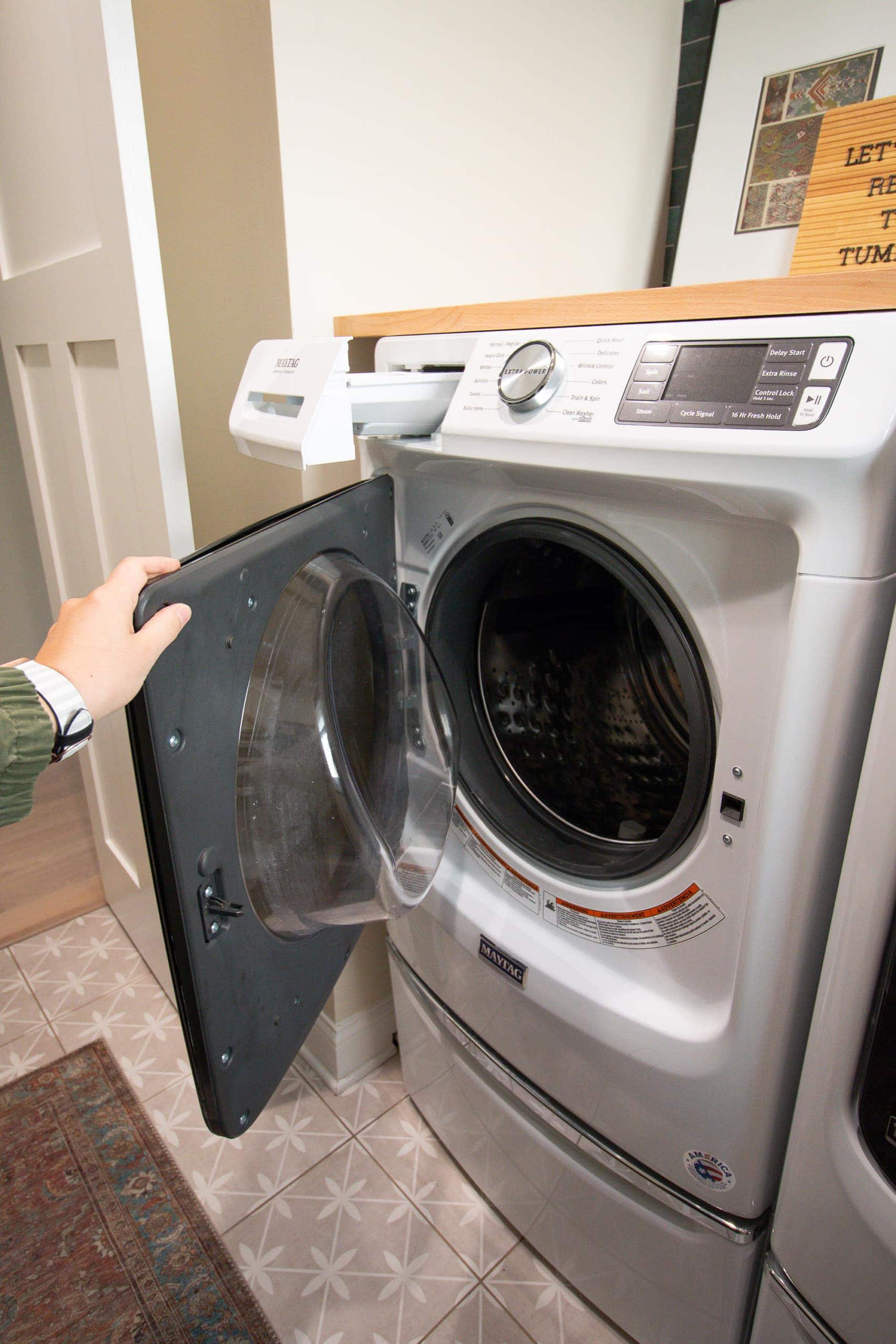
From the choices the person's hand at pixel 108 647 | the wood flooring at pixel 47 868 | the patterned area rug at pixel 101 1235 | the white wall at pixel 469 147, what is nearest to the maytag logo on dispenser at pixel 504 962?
the person's hand at pixel 108 647

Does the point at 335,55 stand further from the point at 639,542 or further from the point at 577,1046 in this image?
the point at 577,1046

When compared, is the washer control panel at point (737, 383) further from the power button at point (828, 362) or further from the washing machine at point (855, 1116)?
the washing machine at point (855, 1116)

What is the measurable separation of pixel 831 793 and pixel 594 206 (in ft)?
3.91

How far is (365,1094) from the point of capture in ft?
4.35

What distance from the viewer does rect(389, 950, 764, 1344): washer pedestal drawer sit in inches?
30.1

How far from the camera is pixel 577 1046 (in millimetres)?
781

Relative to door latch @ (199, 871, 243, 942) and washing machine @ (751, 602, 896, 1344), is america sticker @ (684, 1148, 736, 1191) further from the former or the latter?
door latch @ (199, 871, 243, 942)

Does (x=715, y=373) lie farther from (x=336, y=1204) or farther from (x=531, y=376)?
(x=336, y=1204)

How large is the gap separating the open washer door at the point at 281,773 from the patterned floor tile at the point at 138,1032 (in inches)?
29.7

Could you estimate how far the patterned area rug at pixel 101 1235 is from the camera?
100cm

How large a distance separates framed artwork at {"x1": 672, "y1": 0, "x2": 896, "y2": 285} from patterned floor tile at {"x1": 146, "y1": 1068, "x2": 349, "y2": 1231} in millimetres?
1604

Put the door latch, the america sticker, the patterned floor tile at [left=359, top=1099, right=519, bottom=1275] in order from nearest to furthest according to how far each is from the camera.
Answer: the door latch
the america sticker
the patterned floor tile at [left=359, top=1099, right=519, bottom=1275]

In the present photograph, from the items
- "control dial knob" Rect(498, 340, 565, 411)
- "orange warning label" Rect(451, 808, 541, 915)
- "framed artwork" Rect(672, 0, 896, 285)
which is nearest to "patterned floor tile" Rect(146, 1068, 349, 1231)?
"orange warning label" Rect(451, 808, 541, 915)

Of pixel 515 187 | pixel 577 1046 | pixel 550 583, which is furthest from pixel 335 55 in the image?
pixel 577 1046
